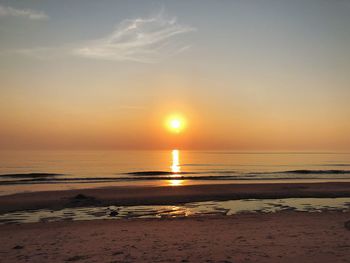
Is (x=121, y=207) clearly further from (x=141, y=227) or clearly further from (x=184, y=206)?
(x=141, y=227)

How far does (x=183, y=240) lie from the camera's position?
11.7 m

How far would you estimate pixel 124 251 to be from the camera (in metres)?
10.3

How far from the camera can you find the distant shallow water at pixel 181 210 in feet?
57.6

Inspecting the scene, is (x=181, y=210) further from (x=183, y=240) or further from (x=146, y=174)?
(x=146, y=174)

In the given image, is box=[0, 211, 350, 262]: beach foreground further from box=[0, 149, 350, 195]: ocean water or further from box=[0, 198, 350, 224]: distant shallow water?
box=[0, 149, 350, 195]: ocean water

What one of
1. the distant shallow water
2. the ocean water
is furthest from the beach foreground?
the ocean water

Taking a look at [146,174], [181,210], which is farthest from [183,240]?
[146,174]

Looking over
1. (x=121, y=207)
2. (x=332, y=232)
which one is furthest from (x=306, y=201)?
(x=121, y=207)

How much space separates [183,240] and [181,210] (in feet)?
26.0

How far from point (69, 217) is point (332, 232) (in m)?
12.6

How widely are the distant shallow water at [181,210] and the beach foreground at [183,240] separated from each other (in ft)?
7.01

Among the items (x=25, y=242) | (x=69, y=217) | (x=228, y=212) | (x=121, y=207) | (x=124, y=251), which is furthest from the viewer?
(x=121, y=207)

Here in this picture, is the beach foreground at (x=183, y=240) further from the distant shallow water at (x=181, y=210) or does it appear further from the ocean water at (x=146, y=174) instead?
the ocean water at (x=146, y=174)

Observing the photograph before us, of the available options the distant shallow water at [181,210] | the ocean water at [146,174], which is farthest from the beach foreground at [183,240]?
the ocean water at [146,174]
